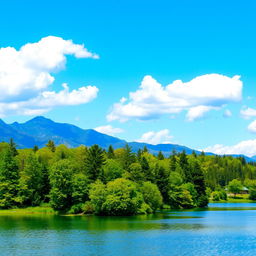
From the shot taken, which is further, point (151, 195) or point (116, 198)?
point (151, 195)

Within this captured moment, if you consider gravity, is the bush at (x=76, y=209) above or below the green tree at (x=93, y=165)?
below

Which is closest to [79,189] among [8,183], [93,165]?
[93,165]

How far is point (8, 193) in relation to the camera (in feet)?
384

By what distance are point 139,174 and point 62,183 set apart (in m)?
21.1

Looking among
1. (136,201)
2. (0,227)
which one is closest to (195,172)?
(136,201)

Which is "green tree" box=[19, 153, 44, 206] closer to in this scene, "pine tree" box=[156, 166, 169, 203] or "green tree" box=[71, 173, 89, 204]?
"green tree" box=[71, 173, 89, 204]

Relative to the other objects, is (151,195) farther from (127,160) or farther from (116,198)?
(127,160)

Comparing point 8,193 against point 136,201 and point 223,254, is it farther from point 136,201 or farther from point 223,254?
point 223,254

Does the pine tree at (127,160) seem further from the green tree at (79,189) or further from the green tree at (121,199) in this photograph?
the green tree at (121,199)

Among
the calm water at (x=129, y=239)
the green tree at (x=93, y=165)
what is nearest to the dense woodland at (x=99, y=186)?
the green tree at (x=93, y=165)

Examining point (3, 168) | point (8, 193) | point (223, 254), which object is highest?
point (3, 168)

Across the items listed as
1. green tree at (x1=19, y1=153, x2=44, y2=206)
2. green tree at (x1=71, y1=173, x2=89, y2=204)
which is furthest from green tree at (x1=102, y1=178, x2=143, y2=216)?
green tree at (x1=19, y1=153, x2=44, y2=206)

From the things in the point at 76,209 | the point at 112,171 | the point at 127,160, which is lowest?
the point at 76,209

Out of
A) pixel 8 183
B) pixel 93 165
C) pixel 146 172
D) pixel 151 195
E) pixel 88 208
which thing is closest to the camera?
pixel 88 208
